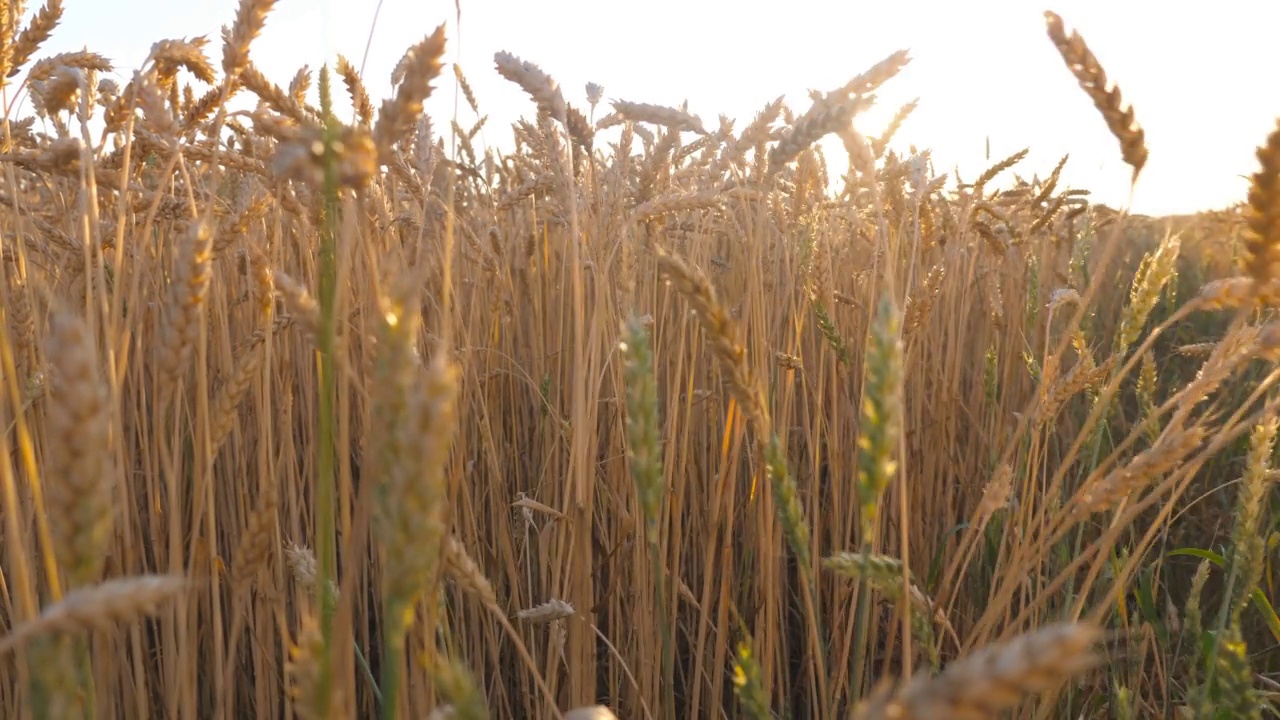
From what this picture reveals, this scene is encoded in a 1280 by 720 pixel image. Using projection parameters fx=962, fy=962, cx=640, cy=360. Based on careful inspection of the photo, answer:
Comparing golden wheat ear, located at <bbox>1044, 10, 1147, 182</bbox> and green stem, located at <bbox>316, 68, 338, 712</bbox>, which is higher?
golden wheat ear, located at <bbox>1044, 10, 1147, 182</bbox>

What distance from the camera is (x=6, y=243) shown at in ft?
5.55

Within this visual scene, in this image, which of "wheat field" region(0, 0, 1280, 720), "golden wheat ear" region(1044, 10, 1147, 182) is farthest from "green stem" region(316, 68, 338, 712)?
"golden wheat ear" region(1044, 10, 1147, 182)

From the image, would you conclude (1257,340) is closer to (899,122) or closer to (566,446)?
(566,446)

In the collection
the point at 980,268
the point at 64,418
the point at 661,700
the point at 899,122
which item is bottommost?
the point at 661,700

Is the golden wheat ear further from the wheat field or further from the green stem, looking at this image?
the green stem

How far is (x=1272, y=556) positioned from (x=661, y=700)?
126 centimetres

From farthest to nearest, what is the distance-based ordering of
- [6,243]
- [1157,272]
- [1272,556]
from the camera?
[1272,556] → [6,243] → [1157,272]

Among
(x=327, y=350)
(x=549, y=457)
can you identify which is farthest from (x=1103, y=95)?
(x=549, y=457)

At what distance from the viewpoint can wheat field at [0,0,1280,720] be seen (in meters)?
0.54

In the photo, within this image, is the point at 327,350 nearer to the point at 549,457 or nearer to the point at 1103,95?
the point at 1103,95

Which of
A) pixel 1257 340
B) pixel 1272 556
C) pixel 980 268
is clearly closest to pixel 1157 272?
pixel 1257 340

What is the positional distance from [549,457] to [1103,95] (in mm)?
939

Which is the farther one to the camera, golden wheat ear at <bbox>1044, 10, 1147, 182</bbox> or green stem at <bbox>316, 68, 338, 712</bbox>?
golden wheat ear at <bbox>1044, 10, 1147, 182</bbox>

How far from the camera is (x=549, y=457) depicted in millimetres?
1523
